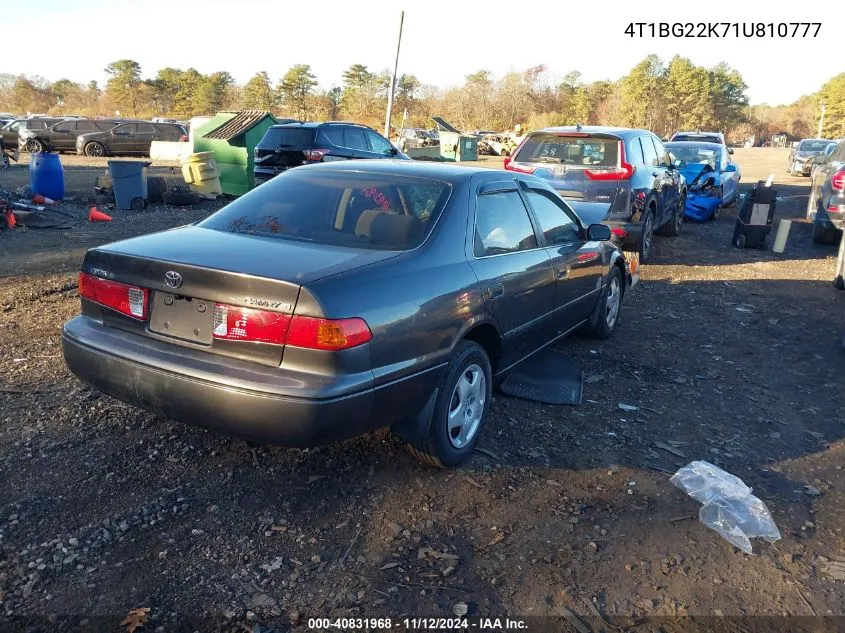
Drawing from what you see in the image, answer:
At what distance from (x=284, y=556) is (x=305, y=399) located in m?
0.70

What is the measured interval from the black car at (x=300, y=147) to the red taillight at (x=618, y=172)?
608 centimetres

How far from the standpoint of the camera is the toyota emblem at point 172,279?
9.79ft

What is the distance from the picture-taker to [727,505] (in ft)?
10.9

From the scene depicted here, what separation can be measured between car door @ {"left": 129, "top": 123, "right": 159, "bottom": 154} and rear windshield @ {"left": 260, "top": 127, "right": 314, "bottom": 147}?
17.5m

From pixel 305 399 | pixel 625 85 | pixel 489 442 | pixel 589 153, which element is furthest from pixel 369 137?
pixel 625 85

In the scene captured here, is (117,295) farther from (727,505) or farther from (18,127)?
(18,127)

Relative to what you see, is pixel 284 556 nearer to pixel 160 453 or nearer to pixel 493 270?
pixel 160 453

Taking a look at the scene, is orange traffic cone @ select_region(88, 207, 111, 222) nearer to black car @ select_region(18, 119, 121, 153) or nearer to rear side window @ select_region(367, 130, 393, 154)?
rear side window @ select_region(367, 130, 393, 154)

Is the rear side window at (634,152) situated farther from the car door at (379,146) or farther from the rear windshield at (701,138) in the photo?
the rear windshield at (701,138)

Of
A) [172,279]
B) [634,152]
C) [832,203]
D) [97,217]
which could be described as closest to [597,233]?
[172,279]

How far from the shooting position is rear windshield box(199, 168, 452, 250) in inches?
137

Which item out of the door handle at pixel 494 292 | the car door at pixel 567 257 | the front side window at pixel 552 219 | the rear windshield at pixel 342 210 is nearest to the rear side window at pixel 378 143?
the car door at pixel 567 257

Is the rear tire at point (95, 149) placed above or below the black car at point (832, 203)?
below

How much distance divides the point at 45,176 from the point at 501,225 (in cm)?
1243
